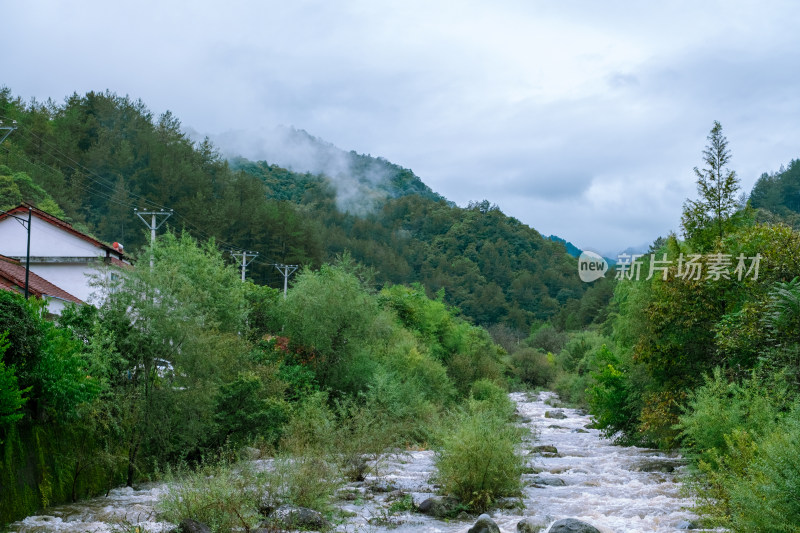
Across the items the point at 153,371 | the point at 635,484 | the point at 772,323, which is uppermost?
the point at 772,323

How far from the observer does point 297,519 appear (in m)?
15.9

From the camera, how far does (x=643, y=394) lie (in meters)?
27.6

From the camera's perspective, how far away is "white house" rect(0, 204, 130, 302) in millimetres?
36875

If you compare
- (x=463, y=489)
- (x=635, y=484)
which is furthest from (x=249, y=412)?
(x=635, y=484)

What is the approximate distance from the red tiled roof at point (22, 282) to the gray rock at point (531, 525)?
19840 millimetres

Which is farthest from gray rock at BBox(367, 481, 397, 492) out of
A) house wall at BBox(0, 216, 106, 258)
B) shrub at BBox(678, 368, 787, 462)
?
house wall at BBox(0, 216, 106, 258)

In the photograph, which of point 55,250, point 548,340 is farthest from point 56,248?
point 548,340

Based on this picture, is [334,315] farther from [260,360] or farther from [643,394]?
[643,394]

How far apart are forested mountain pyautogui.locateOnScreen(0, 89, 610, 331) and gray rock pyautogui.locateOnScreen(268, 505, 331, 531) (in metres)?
26.4

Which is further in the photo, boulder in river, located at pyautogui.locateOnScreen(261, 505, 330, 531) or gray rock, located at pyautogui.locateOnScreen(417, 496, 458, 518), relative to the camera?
gray rock, located at pyautogui.locateOnScreen(417, 496, 458, 518)

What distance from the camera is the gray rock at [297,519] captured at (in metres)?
15.8

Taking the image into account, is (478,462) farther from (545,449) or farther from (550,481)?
(545,449)

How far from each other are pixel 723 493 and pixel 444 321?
142 ft

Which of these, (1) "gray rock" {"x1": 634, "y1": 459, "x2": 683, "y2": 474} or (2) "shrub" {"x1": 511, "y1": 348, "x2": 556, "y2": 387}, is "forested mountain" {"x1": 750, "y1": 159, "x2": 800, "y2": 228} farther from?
(1) "gray rock" {"x1": 634, "y1": 459, "x2": 683, "y2": 474}
